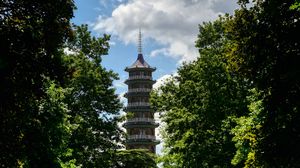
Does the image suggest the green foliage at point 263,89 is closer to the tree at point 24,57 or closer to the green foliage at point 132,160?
the tree at point 24,57

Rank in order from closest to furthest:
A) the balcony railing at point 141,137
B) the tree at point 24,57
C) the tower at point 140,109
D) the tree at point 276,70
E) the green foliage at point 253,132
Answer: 1. the tree at point 24,57
2. the tree at point 276,70
3. the green foliage at point 253,132
4. the balcony railing at point 141,137
5. the tower at point 140,109

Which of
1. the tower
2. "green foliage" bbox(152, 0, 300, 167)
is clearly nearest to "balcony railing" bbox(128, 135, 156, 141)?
the tower

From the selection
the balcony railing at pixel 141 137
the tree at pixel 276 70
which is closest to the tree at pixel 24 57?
the tree at pixel 276 70

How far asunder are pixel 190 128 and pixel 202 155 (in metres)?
2.49

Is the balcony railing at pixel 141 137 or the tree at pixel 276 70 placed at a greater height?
the balcony railing at pixel 141 137

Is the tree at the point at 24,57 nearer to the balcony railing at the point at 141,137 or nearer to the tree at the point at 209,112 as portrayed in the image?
the tree at the point at 209,112

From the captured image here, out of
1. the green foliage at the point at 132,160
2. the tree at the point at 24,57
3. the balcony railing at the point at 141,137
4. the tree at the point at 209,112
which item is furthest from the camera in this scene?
the balcony railing at the point at 141,137

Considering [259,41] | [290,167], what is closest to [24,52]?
[259,41]

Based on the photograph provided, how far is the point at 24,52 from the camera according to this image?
14398 mm

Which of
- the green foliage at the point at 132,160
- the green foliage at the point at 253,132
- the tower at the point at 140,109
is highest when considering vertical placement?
the tower at the point at 140,109

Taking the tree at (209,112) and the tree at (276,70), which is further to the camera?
the tree at (209,112)

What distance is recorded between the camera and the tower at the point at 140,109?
258 feet

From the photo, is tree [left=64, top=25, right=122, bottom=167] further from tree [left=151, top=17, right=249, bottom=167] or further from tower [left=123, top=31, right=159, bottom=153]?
tower [left=123, top=31, right=159, bottom=153]

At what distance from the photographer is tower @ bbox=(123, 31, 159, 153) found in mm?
78750
